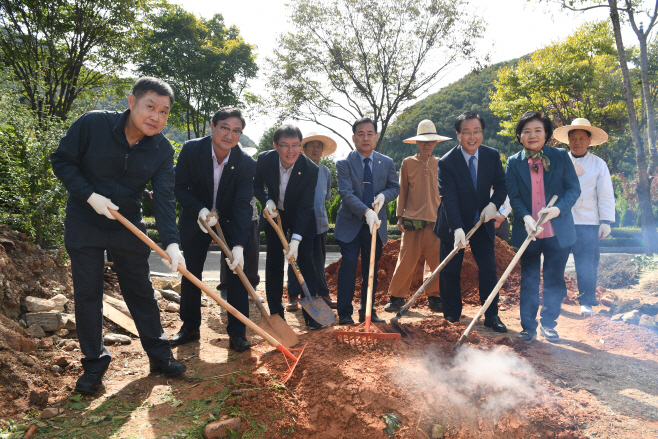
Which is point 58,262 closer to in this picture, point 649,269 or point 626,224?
point 649,269

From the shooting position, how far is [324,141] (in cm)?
530

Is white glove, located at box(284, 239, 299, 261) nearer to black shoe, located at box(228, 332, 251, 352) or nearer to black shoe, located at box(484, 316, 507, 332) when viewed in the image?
black shoe, located at box(228, 332, 251, 352)

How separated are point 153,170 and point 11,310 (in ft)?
5.99

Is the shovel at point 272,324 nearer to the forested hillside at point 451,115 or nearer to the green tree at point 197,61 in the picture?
the green tree at point 197,61

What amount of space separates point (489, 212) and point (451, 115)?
31610mm

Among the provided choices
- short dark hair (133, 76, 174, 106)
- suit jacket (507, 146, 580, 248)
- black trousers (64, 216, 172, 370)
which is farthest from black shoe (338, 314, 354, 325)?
short dark hair (133, 76, 174, 106)

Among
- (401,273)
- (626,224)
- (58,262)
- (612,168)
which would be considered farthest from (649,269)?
(612,168)

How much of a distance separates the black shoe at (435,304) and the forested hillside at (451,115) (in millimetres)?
28734

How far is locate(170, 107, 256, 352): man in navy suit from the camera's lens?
3.46m

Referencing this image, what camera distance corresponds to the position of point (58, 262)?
4328 millimetres

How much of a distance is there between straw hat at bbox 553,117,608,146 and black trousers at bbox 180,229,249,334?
3.94 m

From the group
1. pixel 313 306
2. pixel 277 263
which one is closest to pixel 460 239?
pixel 313 306

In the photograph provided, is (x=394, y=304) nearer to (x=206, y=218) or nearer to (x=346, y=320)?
(x=346, y=320)

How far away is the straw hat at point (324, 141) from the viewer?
517 cm
